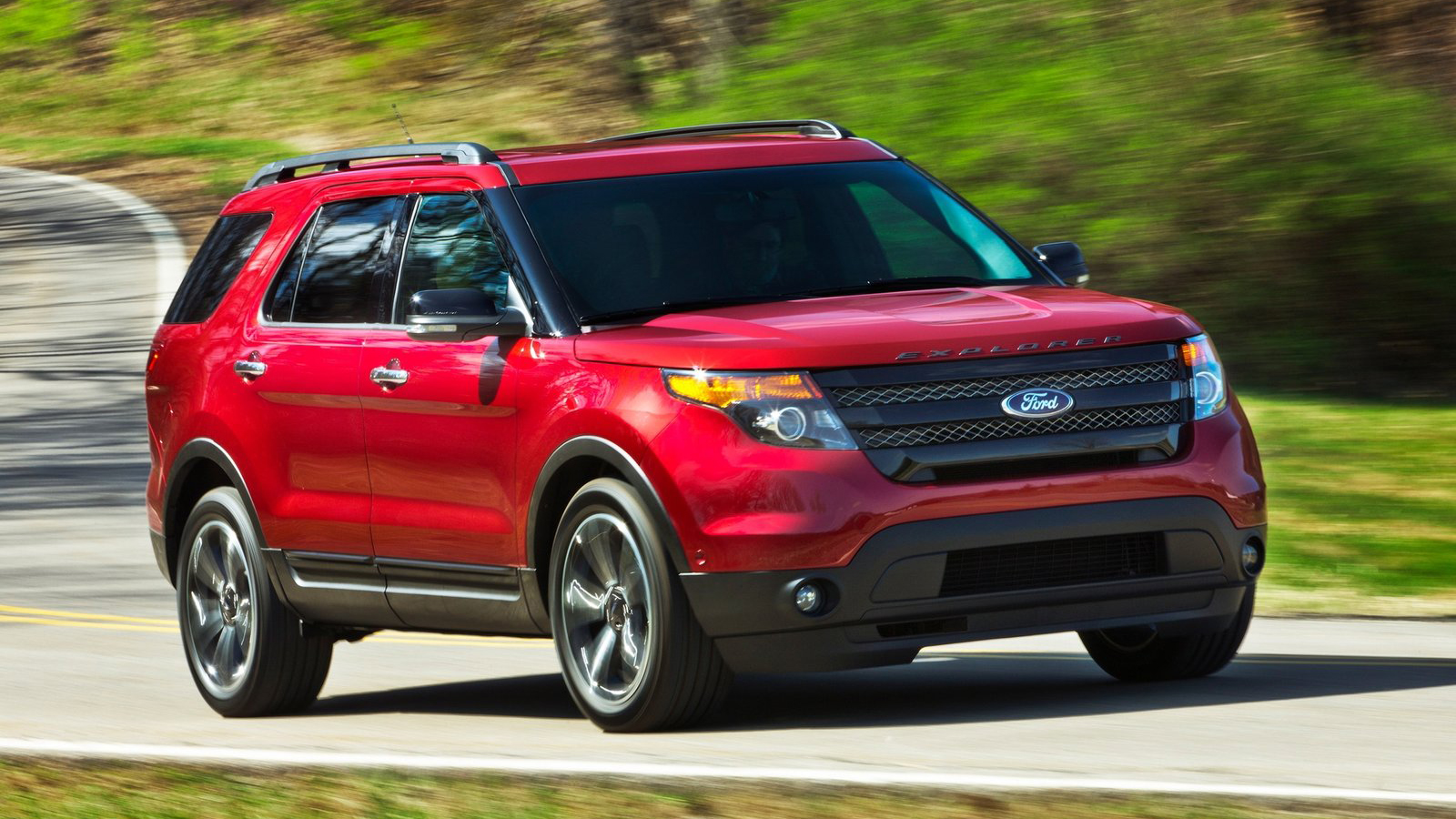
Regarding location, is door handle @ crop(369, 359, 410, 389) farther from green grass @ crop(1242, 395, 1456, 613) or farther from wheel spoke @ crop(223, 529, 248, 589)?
green grass @ crop(1242, 395, 1456, 613)

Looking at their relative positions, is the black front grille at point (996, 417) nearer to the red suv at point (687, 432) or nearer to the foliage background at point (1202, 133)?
the red suv at point (687, 432)

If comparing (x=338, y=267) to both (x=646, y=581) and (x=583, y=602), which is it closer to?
(x=583, y=602)

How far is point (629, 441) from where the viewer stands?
6809 millimetres

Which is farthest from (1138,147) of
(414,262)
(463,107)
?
(463,107)

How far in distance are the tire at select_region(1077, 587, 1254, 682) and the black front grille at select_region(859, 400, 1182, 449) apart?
2.80 feet

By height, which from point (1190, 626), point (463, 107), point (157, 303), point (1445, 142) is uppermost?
point (1190, 626)

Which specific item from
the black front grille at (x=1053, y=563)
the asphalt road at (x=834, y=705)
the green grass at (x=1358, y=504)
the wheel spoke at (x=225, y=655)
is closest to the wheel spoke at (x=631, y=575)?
the asphalt road at (x=834, y=705)

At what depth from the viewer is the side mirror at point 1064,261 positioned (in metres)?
8.12

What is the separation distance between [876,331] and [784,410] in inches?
15.1

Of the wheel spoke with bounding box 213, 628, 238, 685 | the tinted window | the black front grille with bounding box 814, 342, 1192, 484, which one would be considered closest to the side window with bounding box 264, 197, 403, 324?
the tinted window

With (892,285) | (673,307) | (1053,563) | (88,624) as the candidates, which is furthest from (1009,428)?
(88,624)

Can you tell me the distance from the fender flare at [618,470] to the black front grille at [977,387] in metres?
0.61

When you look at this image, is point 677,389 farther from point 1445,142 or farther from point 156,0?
point 156,0

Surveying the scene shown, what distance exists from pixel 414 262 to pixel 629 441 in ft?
5.08
